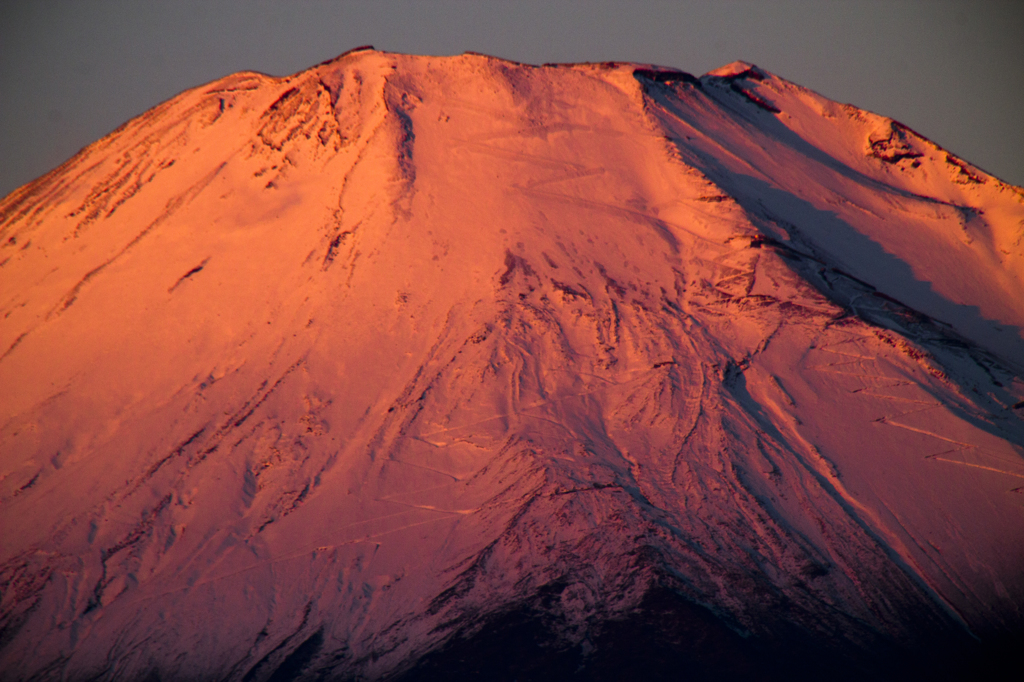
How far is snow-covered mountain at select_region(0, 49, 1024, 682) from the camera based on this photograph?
21797mm

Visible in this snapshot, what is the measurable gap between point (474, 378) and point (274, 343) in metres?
7.28

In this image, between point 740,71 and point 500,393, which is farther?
point 740,71

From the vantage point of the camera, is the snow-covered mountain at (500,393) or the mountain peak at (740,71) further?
the mountain peak at (740,71)

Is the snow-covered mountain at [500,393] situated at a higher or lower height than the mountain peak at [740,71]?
lower

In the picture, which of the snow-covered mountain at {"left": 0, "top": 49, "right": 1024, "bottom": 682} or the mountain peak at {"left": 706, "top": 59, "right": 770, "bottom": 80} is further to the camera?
the mountain peak at {"left": 706, "top": 59, "right": 770, "bottom": 80}

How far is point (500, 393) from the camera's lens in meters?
27.2

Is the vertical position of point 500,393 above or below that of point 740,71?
below

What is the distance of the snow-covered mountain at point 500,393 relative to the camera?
2180 cm

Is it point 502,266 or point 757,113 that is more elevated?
point 757,113

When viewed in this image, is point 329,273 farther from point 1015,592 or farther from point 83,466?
point 1015,592

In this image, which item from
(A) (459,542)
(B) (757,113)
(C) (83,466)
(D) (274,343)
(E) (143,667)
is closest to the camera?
(E) (143,667)

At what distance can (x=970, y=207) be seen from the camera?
40.2 meters

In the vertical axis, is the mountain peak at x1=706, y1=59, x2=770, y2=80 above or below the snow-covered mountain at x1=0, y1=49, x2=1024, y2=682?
above

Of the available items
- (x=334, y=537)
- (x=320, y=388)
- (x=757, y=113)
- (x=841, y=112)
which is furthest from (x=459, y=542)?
(x=841, y=112)
